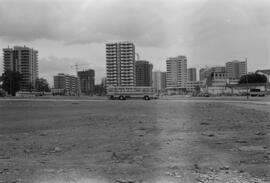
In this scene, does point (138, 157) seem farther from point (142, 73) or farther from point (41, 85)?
point (41, 85)

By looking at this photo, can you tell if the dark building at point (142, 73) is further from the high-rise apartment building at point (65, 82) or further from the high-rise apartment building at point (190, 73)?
the high-rise apartment building at point (65, 82)

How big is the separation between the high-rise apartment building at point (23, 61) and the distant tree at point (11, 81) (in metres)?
2.35

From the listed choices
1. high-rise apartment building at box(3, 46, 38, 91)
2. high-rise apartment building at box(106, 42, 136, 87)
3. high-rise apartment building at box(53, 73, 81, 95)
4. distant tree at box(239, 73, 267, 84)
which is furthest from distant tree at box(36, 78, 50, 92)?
distant tree at box(239, 73, 267, 84)

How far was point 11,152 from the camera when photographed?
300 inches

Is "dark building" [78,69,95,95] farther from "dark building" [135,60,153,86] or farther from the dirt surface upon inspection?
the dirt surface

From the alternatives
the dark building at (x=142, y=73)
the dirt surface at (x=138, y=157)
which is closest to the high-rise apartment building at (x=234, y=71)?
the dark building at (x=142, y=73)

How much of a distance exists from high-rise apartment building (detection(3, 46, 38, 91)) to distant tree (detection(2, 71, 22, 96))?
235 cm

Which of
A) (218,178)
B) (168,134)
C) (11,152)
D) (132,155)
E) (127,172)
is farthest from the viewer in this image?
(168,134)

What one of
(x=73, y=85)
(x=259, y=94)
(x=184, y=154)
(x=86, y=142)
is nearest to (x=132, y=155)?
(x=184, y=154)

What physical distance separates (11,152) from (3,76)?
278 ft

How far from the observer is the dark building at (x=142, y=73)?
322ft

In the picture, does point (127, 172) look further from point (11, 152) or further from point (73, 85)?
point (73, 85)

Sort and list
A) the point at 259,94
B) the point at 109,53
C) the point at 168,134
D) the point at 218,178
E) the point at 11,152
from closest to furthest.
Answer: the point at 218,178 < the point at 11,152 < the point at 168,134 < the point at 259,94 < the point at 109,53

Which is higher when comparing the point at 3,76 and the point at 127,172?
the point at 3,76
